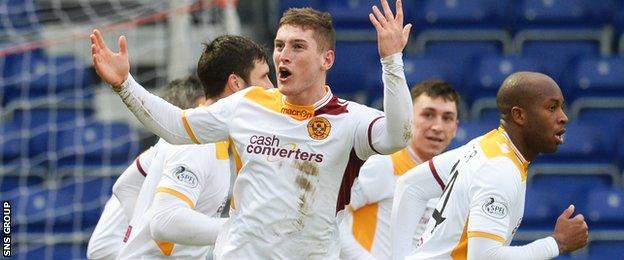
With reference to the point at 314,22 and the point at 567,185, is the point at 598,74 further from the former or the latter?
the point at 314,22

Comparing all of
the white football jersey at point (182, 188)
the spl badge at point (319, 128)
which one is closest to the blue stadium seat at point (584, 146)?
the white football jersey at point (182, 188)

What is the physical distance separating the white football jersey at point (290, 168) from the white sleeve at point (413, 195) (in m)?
0.84

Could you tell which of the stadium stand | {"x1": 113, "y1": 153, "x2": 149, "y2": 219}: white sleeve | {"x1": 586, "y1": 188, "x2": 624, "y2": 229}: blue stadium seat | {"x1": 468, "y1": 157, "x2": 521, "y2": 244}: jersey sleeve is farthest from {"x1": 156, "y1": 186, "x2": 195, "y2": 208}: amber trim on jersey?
{"x1": 586, "y1": 188, "x2": 624, "y2": 229}: blue stadium seat

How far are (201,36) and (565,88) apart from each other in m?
3.44

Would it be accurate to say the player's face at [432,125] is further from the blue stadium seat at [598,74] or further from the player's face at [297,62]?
the blue stadium seat at [598,74]

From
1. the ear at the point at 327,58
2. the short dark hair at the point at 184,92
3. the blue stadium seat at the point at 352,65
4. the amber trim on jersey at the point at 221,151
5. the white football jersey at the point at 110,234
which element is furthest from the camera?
the blue stadium seat at the point at 352,65

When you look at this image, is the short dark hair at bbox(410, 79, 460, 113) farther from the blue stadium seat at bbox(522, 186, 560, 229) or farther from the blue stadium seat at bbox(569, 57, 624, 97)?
the blue stadium seat at bbox(569, 57, 624, 97)

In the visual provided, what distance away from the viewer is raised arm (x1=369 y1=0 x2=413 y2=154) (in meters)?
5.75

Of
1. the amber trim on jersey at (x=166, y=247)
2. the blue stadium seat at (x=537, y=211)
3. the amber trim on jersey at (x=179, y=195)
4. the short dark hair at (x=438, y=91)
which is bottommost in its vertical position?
the blue stadium seat at (x=537, y=211)

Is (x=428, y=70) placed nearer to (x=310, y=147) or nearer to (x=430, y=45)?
(x=430, y=45)

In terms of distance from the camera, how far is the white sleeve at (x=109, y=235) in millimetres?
8166

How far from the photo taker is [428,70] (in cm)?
1293

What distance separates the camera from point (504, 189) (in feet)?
20.1

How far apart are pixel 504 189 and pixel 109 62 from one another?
5.91 feet
